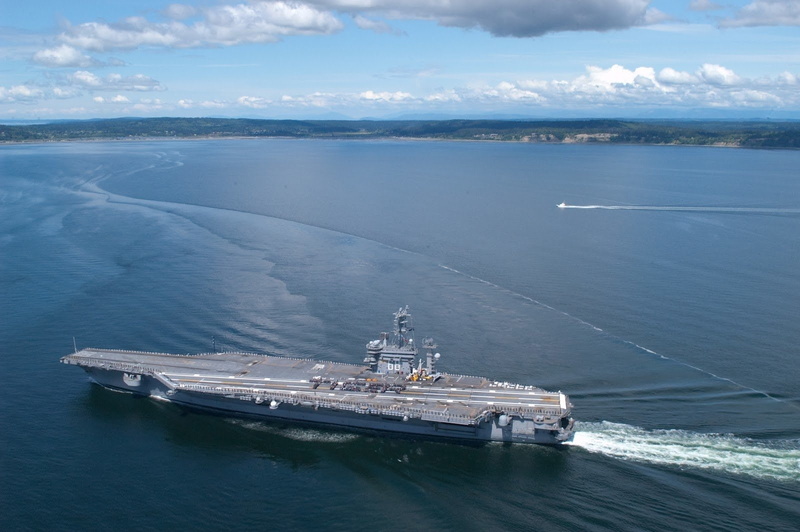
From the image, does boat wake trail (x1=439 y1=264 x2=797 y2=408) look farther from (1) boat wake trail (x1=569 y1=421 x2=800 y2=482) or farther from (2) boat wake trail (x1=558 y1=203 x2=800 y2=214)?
(2) boat wake trail (x1=558 y1=203 x2=800 y2=214)

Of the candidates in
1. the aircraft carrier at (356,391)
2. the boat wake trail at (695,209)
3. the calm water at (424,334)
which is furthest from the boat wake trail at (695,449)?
the boat wake trail at (695,209)

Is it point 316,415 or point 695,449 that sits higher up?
point 695,449

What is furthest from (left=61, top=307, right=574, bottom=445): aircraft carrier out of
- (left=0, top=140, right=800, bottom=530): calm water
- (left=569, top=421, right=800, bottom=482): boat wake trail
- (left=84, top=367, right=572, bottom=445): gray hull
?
(left=569, top=421, right=800, bottom=482): boat wake trail

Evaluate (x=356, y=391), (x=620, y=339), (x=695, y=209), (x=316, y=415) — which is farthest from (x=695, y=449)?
(x=695, y=209)

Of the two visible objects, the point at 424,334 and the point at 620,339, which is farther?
the point at 424,334

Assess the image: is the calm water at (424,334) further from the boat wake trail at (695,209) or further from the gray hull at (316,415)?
the gray hull at (316,415)

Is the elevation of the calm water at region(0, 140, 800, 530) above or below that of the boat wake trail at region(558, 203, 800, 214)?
below

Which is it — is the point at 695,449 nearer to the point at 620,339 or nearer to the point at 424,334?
the point at 620,339
